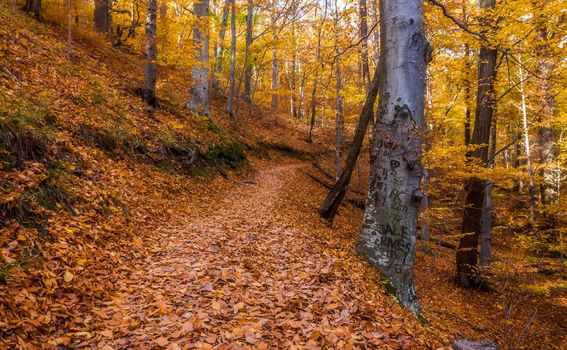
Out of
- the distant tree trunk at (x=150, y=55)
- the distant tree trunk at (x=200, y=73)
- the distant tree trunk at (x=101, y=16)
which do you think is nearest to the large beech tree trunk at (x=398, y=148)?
the distant tree trunk at (x=150, y=55)

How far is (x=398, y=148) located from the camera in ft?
14.6

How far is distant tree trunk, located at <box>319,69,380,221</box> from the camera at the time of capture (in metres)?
8.61

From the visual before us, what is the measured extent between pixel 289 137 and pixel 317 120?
10.8 meters

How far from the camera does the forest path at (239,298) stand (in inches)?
119

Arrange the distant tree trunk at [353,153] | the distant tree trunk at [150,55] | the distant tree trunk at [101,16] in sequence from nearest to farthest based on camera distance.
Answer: the distant tree trunk at [353,153], the distant tree trunk at [150,55], the distant tree trunk at [101,16]

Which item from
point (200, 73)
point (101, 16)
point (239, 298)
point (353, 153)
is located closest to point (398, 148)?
point (239, 298)

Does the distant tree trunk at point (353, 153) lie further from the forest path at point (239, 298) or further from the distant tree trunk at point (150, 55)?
the distant tree trunk at point (150, 55)

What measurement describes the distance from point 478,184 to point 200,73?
1017 centimetres

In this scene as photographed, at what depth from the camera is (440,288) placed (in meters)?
9.68

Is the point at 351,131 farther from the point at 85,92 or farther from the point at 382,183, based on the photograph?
the point at 382,183

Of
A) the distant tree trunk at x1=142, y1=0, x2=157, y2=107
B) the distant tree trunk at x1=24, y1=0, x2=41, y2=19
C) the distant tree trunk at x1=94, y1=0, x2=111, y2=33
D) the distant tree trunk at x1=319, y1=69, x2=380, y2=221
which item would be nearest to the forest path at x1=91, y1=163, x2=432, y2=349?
the distant tree trunk at x1=319, y1=69, x2=380, y2=221

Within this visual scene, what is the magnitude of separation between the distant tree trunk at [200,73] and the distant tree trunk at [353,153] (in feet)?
20.9

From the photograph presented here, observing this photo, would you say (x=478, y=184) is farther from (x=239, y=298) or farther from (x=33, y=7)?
(x=33, y=7)

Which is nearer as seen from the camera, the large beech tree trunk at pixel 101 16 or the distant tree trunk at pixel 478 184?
the distant tree trunk at pixel 478 184
